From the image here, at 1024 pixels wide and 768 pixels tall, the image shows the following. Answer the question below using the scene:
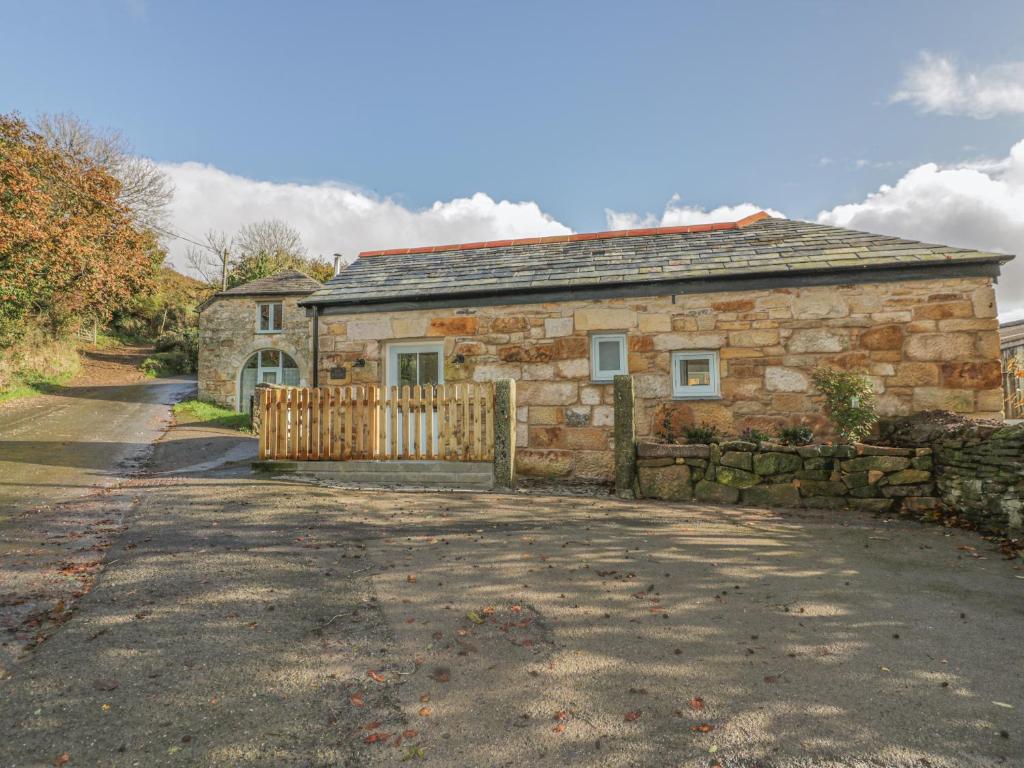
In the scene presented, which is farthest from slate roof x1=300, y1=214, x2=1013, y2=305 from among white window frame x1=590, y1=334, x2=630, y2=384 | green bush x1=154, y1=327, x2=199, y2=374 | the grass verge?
green bush x1=154, y1=327, x2=199, y2=374

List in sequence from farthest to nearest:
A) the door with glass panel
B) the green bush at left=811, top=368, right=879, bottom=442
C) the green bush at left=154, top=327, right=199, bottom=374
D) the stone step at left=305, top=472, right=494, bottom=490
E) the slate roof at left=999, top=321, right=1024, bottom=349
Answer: the green bush at left=154, top=327, right=199, bottom=374 < the slate roof at left=999, top=321, right=1024, bottom=349 < the door with glass panel < the stone step at left=305, top=472, right=494, bottom=490 < the green bush at left=811, top=368, right=879, bottom=442

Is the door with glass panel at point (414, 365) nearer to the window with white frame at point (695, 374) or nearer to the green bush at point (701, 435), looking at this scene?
the window with white frame at point (695, 374)

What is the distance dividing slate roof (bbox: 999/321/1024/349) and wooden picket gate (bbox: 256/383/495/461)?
401 inches

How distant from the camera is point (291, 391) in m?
9.38

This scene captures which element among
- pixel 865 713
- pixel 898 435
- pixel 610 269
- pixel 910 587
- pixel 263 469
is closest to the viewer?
pixel 865 713

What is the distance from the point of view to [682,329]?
30.4 ft

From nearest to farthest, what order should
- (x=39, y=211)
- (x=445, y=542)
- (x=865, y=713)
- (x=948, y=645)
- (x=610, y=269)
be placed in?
(x=865, y=713)
(x=948, y=645)
(x=445, y=542)
(x=610, y=269)
(x=39, y=211)

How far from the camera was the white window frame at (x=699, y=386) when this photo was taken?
9.11m

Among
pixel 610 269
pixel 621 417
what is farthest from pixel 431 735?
pixel 610 269

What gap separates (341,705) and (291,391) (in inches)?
295

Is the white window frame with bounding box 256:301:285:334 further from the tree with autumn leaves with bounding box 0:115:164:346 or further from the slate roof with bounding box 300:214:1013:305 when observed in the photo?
the slate roof with bounding box 300:214:1013:305

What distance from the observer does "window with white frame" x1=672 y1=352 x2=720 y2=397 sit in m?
9.15

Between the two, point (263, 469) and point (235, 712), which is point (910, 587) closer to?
A: point (235, 712)

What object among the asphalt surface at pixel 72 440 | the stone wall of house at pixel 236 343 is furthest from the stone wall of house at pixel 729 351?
the stone wall of house at pixel 236 343
